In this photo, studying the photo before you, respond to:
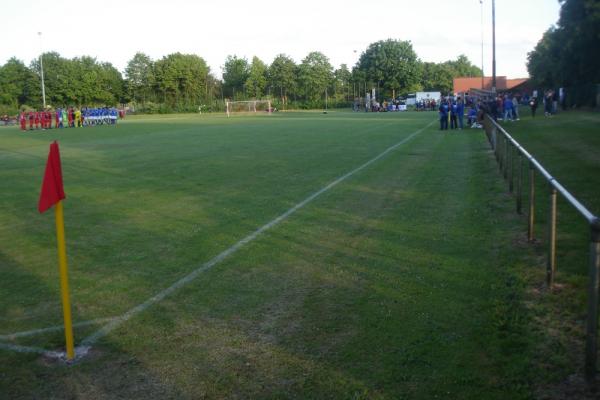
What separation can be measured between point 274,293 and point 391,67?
112 m

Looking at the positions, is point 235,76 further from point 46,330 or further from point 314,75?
point 46,330

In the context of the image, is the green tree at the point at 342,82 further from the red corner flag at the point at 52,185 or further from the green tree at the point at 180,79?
the red corner flag at the point at 52,185

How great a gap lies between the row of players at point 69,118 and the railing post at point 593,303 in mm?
51105

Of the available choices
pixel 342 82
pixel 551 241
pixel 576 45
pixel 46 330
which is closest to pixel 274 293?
pixel 46 330

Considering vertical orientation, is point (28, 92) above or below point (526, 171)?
above

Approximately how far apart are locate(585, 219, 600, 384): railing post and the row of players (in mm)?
51105

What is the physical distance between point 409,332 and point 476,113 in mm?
31353

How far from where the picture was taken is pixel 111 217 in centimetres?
1038

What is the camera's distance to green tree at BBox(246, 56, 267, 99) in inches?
4289

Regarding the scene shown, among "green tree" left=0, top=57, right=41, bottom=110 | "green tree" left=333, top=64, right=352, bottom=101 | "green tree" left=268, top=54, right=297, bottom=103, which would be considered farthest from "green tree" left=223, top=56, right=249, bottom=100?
"green tree" left=0, top=57, right=41, bottom=110

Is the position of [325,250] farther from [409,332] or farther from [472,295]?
[409,332]

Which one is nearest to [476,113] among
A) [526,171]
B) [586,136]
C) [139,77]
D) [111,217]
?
[586,136]

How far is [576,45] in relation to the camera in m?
45.1

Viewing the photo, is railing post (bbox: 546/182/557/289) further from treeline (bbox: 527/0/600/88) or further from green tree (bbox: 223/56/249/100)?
green tree (bbox: 223/56/249/100)
